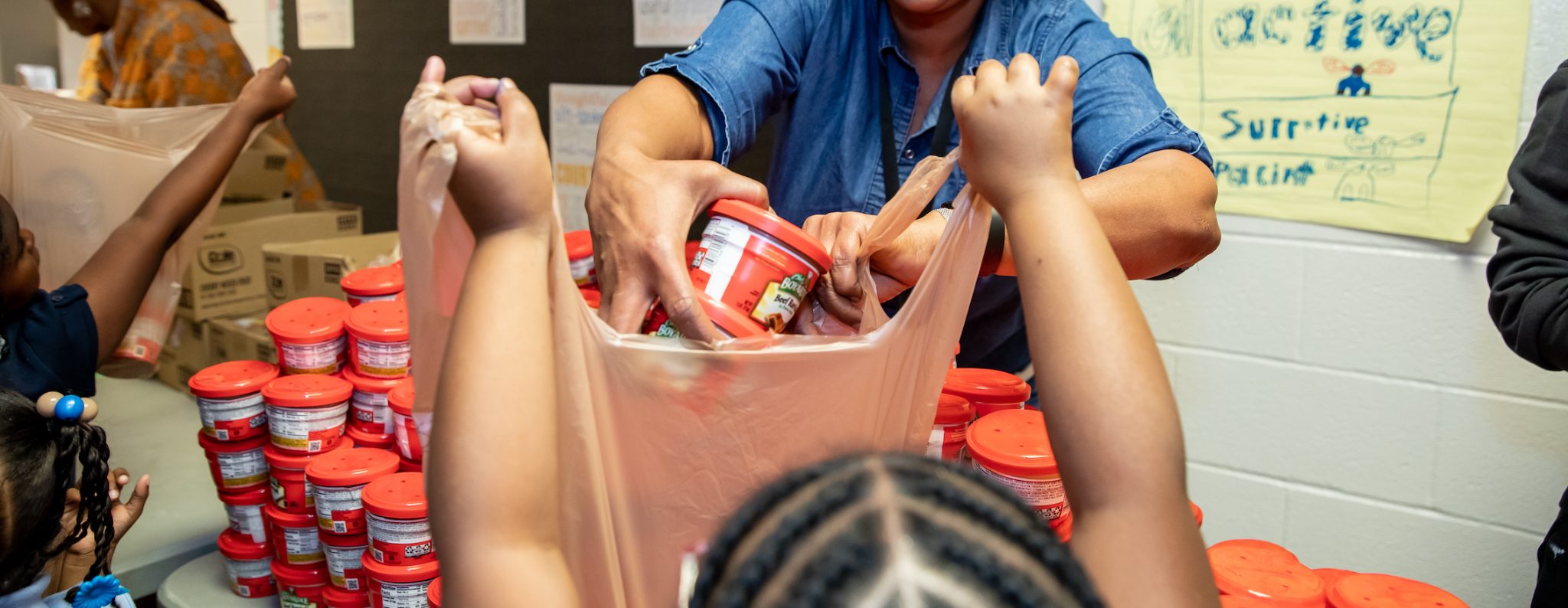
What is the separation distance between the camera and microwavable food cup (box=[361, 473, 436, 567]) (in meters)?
1.09

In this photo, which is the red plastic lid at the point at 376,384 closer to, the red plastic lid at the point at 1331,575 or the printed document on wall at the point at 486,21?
the red plastic lid at the point at 1331,575

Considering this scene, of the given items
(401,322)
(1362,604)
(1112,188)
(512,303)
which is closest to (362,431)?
(401,322)

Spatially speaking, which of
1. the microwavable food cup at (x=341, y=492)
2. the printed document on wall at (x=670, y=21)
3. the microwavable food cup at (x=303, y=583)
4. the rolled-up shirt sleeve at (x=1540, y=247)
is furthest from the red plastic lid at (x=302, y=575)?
the printed document on wall at (x=670, y=21)

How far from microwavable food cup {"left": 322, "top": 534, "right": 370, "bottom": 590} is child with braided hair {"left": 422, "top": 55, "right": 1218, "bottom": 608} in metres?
0.66

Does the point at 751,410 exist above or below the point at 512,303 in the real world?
below

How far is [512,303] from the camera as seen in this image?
0.65m

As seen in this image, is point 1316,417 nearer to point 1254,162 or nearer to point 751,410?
point 1254,162

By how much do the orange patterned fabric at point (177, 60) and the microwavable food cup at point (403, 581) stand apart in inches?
74.2

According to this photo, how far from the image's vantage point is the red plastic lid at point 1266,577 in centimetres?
86

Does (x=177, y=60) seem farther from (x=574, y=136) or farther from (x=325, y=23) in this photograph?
(x=325, y=23)

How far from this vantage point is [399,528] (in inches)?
43.0

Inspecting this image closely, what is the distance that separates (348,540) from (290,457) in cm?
17

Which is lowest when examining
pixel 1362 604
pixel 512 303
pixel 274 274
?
pixel 1362 604

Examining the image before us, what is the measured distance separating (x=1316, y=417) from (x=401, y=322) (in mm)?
1737
